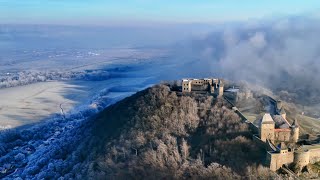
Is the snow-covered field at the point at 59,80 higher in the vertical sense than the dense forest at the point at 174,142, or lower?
lower

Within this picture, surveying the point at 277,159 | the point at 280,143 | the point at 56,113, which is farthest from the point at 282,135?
the point at 56,113

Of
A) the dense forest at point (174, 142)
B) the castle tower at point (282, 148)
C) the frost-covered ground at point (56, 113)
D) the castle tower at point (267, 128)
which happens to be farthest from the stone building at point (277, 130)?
the frost-covered ground at point (56, 113)

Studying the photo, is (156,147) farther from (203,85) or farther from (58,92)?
(58,92)

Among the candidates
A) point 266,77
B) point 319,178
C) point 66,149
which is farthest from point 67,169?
point 266,77

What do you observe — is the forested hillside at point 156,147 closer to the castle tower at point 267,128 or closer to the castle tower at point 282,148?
the castle tower at point 267,128

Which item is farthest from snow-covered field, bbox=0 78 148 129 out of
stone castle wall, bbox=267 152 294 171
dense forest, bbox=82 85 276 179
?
stone castle wall, bbox=267 152 294 171
